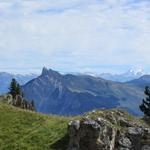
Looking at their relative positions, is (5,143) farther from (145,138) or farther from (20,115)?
(145,138)

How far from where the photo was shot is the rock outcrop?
4341 cm

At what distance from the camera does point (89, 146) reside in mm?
43469

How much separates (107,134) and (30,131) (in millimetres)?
12505

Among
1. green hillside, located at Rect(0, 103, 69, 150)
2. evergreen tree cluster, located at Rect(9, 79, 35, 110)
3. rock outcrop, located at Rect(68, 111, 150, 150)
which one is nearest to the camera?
rock outcrop, located at Rect(68, 111, 150, 150)

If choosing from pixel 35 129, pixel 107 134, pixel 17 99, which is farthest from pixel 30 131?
pixel 17 99

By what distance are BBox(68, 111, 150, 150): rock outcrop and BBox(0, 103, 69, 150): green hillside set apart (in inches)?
113

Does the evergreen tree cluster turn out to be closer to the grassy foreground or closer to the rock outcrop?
the grassy foreground

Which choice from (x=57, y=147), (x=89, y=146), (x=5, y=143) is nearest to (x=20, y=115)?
(x=5, y=143)

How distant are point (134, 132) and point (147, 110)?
1423cm

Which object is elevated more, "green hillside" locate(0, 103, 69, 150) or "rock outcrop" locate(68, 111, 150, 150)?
"rock outcrop" locate(68, 111, 150, 150)

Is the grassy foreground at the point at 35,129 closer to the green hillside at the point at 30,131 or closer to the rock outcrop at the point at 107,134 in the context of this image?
the green hillside at the point at 30,131

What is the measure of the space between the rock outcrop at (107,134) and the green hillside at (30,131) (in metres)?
2.86

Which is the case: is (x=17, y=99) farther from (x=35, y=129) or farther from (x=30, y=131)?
(x=30, y=131)

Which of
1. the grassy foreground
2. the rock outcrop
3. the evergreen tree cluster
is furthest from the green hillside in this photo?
the evergreen tree cluster
